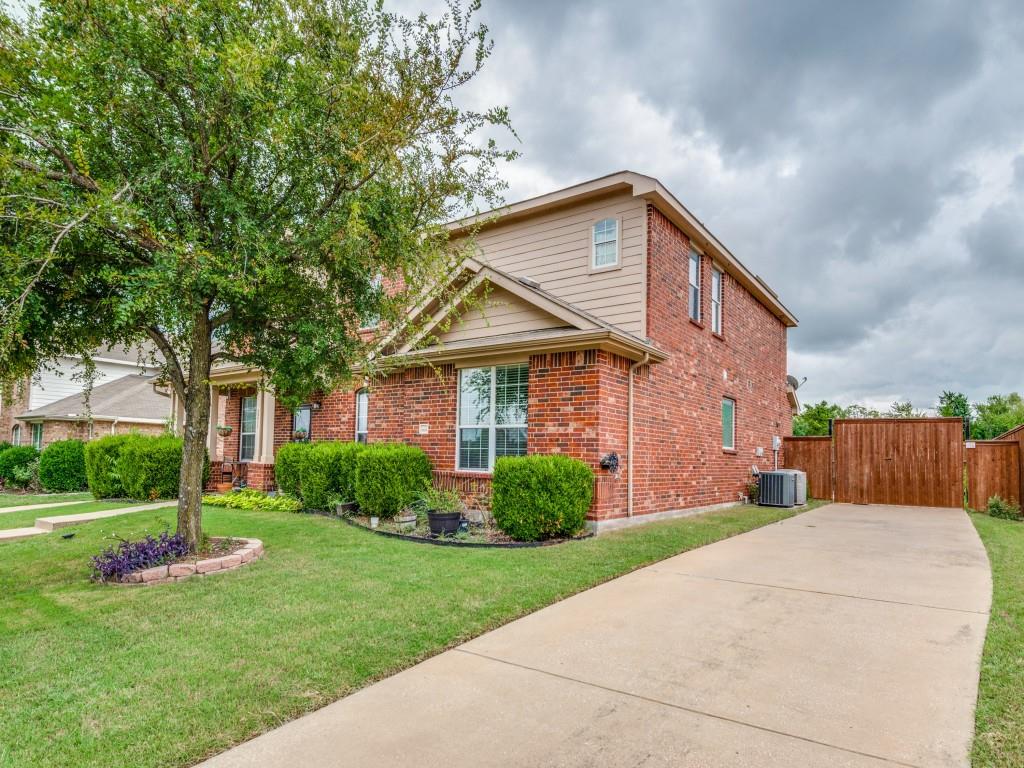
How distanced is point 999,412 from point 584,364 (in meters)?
39.1

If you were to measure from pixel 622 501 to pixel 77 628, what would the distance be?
7214 millimetres

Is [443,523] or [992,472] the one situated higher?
[992,472]

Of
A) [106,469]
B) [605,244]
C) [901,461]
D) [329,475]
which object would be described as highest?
[605,244]

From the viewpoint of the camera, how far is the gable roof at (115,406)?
69.2 ft

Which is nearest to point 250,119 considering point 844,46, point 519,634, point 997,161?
point 519,634

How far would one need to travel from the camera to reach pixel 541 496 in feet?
26.0

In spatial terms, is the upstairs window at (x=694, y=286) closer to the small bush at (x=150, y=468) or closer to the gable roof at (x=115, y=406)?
the small bush at (x=150, y=468)

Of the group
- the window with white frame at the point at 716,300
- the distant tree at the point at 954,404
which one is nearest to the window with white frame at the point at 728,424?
the window with white frame at the point at 716,300

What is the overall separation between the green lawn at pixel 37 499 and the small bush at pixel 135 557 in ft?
33.6

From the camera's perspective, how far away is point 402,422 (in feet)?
38.1

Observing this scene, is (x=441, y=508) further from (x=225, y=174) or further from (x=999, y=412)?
(x=999, y=412)

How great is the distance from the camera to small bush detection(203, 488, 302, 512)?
11664 mm

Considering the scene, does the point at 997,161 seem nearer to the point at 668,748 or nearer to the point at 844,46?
the point at 844,46

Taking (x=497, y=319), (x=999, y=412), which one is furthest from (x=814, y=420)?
(x=999, y=412)
